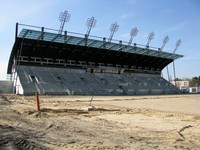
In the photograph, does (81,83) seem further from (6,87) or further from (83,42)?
(6,87)

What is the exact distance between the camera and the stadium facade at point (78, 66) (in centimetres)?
6097

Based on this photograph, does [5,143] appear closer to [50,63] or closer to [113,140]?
[113,140]

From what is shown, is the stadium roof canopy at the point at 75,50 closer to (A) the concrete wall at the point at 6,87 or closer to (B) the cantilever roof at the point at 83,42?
(B) the cantilever roof at the point at 83,42

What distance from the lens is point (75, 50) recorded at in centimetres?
7169

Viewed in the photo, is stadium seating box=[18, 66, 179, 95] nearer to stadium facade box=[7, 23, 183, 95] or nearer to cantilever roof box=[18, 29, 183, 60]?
stadium facade box=[7, 23, 183, 95]

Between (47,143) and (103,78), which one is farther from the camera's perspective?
(103,78)

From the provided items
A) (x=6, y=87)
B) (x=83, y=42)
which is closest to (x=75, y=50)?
(x=83, y=42)

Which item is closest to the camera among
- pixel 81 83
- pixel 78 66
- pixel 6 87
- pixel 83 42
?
pixel 6 87

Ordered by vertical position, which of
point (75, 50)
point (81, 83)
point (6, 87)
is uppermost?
point (75, 50)

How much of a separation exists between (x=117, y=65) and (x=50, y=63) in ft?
70.0

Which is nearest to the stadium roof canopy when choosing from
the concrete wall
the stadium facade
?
the stadium facade

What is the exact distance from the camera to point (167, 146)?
8.66 metres

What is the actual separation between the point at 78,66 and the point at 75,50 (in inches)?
209

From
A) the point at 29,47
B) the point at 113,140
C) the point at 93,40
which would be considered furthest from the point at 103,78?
the point at 113,140
